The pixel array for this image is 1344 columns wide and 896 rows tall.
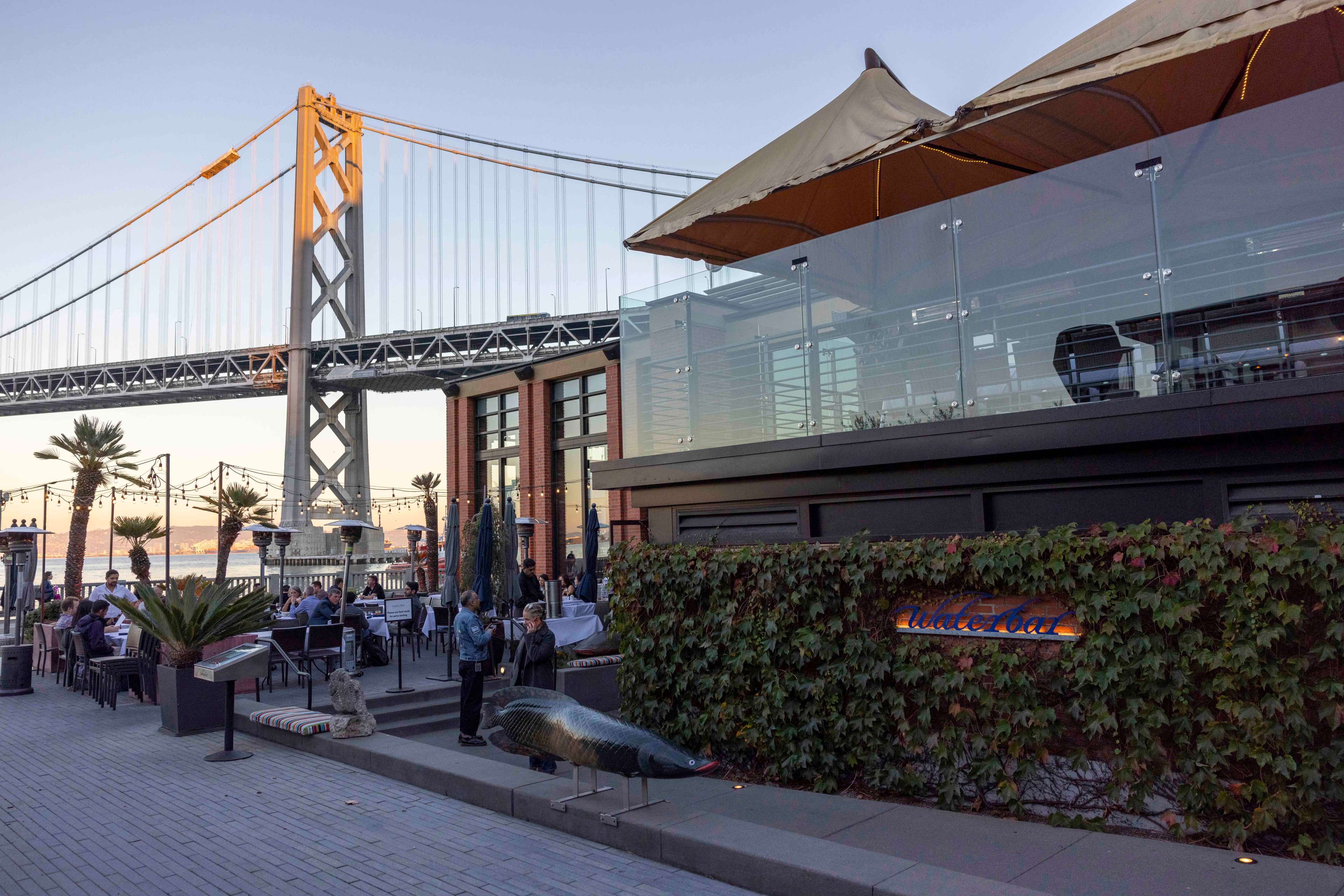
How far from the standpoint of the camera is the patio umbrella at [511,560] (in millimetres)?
13127

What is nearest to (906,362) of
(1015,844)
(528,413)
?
(1015,844)

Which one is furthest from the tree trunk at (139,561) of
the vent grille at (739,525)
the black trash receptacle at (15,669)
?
the vent grille at (739,525)

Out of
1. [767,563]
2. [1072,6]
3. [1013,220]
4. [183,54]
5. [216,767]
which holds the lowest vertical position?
[216,767]

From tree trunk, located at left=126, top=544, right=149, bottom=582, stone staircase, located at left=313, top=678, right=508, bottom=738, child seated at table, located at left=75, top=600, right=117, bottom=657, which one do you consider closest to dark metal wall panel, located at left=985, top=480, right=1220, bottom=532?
stone staircase, located at left=313, top=678, right=508, bottom=738

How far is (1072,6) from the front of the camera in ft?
54.0

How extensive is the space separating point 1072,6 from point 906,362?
13154mm

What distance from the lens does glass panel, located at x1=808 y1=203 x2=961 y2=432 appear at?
7004 millimetres

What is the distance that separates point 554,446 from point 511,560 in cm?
1066

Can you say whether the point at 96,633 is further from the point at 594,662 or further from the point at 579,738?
the point at 579,738

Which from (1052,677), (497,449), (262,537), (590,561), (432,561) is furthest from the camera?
(432,561)

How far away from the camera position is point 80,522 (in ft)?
89.3

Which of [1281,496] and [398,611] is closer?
[1281,496]

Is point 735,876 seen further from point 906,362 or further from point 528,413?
point 528,413

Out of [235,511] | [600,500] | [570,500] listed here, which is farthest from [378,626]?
[235,511]
